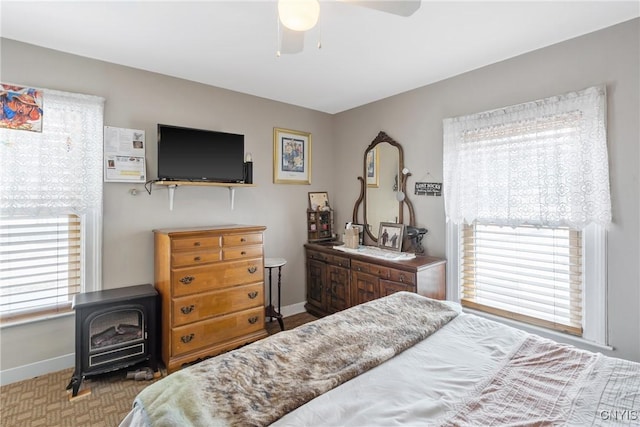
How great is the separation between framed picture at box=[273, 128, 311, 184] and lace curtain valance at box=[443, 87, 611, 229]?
179cm

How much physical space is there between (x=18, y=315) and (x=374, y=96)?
3940 mm

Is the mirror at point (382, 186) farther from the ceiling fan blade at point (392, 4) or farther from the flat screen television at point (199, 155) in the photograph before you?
the ceiling fan blade at point (392, 4)

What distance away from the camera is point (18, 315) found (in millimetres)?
2453

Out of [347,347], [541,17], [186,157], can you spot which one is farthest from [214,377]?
[541,17]

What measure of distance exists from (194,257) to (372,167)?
7.49 ft

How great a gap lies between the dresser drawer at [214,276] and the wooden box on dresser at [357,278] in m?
0.89

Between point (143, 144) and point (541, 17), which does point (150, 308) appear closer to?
point (143, 144)

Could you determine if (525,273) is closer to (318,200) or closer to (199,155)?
(318,200)

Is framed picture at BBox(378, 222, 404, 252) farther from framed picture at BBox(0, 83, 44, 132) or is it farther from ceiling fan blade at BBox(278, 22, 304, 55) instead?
framed picture at BBox(0, 83, 44, 132)

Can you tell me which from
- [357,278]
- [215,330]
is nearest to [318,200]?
[357,278]

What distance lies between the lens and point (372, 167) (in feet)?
12.4

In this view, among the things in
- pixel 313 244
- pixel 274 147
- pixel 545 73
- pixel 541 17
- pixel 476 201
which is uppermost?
pixel 541 17

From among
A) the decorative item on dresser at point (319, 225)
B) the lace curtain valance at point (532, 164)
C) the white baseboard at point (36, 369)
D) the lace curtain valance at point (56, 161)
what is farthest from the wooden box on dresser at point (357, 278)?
the white baseboard at point (36, 369)

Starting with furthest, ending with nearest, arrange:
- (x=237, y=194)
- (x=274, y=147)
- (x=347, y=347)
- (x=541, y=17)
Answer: (x=274, y=147), (x=237, y=194), (x=541, y=17), (x=347, y=347)
